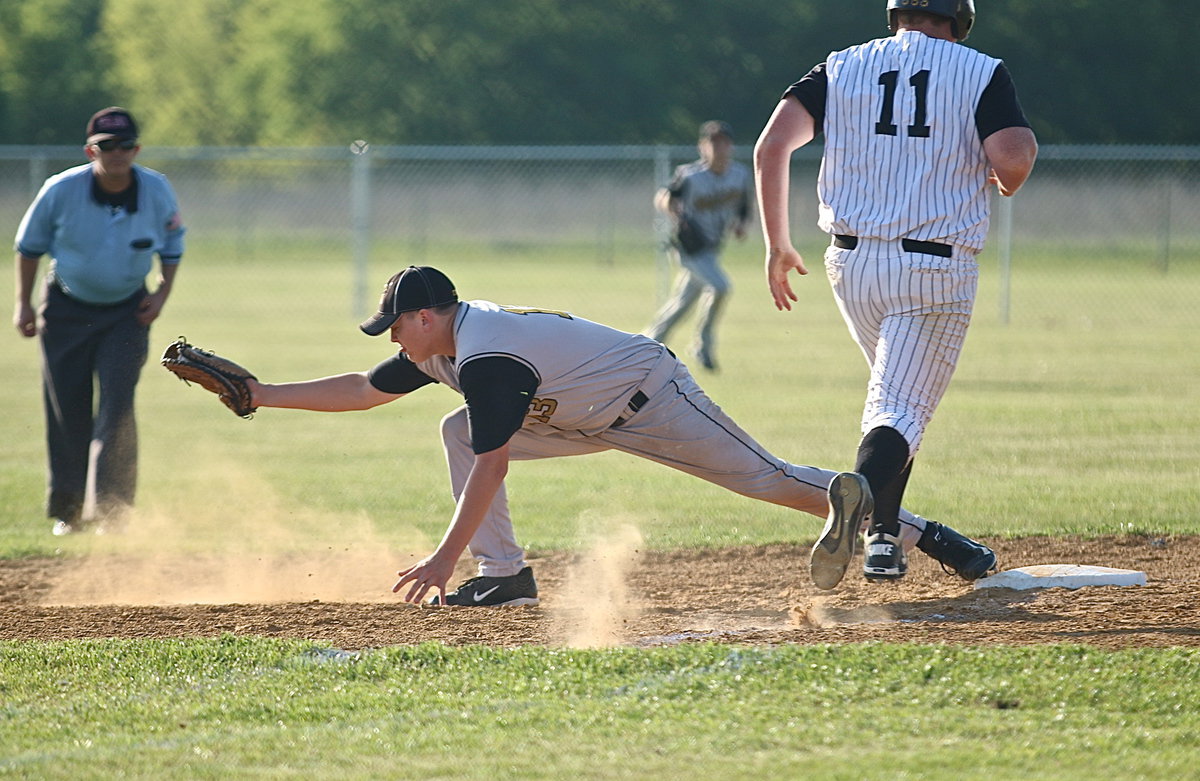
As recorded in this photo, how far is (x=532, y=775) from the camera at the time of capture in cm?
362

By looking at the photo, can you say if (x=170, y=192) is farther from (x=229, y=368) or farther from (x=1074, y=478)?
(x=1074, y=478)


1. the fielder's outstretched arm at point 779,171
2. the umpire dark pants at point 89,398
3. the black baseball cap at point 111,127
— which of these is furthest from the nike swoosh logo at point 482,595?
the black baseball cap at point 111,127

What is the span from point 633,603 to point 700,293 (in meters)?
8.89

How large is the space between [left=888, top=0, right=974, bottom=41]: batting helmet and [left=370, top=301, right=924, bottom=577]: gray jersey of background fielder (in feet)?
4.98

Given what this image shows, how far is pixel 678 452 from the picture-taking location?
573cm

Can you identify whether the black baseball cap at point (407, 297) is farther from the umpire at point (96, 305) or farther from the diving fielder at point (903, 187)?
the umpire at point (96, 305)

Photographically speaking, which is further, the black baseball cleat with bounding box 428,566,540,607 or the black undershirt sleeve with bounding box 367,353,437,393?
the black baseball cleat with bounding box 428,566,540,607

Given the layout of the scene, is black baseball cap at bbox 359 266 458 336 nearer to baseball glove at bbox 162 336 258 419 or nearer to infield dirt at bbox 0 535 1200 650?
baseball glove at bbox 162 336 258 419

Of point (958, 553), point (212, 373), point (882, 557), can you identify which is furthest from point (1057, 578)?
point (212, 373)

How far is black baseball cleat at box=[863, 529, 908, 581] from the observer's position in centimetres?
511

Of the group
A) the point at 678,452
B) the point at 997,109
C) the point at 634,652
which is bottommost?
the point at 634,652

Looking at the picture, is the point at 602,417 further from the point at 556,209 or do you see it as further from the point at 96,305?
the point at 556,209

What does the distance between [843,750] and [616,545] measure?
3.40 m

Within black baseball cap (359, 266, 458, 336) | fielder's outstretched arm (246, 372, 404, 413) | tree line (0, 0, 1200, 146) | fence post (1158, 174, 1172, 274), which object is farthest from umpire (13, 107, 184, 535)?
tree line (0, 0, 1200, 146)
